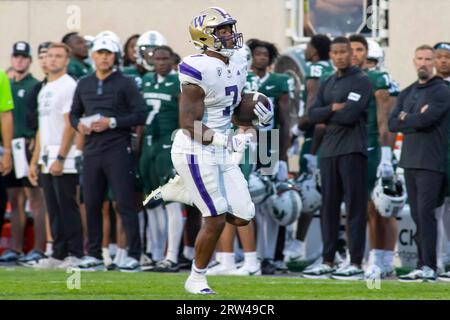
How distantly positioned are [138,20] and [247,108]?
32.2 feet

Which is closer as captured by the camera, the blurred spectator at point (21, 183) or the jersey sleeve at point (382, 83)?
the jersey sleeve at point (382, 83)

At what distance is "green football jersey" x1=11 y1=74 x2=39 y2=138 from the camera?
1584 centimetres

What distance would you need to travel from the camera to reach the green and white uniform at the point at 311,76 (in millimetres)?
14508

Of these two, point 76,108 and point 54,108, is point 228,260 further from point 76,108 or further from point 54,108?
point 54,108

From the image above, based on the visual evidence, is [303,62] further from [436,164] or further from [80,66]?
[436,164]

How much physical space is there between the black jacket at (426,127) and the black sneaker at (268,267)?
1857 mm

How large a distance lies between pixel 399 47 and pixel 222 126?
26.4ft

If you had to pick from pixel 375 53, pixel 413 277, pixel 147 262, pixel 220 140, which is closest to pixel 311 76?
pixel 375 53

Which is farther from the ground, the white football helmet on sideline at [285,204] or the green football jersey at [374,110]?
the green football jersey at [374,110]

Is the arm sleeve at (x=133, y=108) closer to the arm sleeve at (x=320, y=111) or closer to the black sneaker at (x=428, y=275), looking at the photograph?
the arm sleeve at (x=320, y=111)

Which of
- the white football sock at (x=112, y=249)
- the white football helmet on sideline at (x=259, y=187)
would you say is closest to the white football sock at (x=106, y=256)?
the white football sock at (x=112, y=249)

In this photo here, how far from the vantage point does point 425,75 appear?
1292 centimetres

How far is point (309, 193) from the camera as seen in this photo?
1452cm
